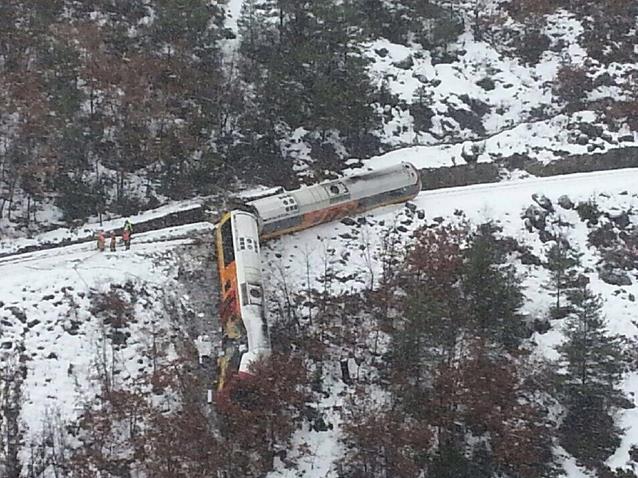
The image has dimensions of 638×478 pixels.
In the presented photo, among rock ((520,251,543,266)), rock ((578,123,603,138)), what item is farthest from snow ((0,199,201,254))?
rock ((578,123,603,138))

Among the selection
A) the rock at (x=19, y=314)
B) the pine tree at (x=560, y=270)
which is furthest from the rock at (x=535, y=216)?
the rock at (x=19, y=314)

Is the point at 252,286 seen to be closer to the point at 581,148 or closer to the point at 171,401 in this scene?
the point at 171,401

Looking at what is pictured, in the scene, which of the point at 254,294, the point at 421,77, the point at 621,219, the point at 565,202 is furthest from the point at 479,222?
the point at 421,77

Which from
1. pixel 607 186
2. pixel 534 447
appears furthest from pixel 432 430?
pixel 607 186

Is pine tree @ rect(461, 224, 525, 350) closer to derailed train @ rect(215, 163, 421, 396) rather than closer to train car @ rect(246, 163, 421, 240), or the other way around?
train car @ rect(246, 163, 421, 240)

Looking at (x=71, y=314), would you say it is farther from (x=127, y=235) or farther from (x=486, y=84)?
(x=486, y=84)

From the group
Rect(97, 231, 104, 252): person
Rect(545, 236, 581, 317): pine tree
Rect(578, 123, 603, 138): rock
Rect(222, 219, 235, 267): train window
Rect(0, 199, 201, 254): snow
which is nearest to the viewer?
Rect(222, 219, 235, 267): train window

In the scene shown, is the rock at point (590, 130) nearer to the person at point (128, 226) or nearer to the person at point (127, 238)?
the person at point (128, 226)

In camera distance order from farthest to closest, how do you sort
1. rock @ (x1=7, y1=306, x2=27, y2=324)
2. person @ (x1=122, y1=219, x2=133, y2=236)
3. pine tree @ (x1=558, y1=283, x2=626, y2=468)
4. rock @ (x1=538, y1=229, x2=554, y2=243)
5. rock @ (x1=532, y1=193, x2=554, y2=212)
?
rock @ (x1=532, y1=193, x2=554, y2=212)
rock @ (x1=538, y1=229, x2=554, y2=243)
person @ (x1=122, y1=219, x2=133, y2=236)
pine tree @ (x1=558, y1=283, x2=626, y2=468)
rock @ (x1=7, y1=306, x2=27, y2=324)
